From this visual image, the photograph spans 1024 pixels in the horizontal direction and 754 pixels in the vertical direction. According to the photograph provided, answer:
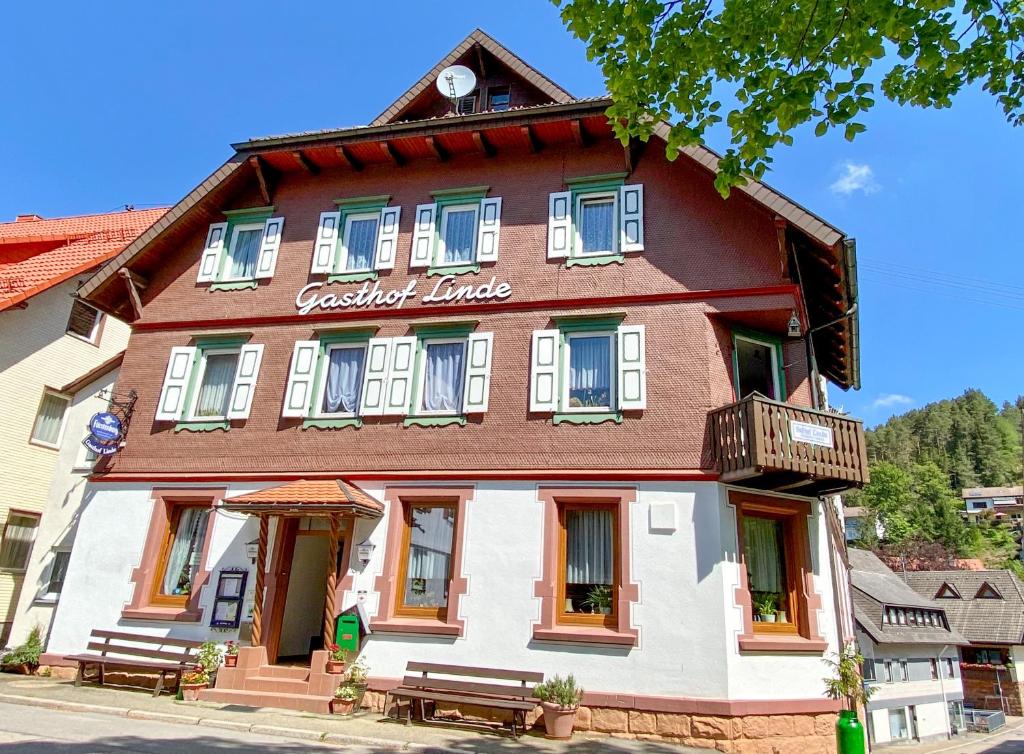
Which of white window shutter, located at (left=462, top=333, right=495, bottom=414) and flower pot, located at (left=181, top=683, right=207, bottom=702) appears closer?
flower pot, located at (left=181, top=683, right=207, bottom=702)

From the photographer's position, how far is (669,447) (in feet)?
38.9

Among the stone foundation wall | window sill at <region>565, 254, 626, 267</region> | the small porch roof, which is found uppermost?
window sill at <region>565, 254, 626, 267</region>

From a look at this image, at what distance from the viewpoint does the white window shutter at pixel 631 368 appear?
12.3m

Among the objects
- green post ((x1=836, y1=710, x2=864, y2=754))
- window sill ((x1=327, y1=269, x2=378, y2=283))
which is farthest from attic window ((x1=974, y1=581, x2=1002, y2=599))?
window sill ((x1=327, y1=269, x2=378, y2=283))

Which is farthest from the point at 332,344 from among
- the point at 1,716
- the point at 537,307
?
the point at 1,716

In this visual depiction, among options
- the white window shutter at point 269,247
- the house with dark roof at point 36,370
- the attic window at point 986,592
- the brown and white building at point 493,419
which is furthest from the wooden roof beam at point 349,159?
the attic window at point 986,592

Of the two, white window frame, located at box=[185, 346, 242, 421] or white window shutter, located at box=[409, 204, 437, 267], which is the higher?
white window shutter, located at box=[409, 204, 437, 267]

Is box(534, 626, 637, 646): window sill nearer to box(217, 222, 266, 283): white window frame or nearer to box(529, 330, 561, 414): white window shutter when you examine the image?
box(529, 330, 561, 414): white window shutter

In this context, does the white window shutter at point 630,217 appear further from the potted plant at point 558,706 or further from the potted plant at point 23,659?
the potted plant at point 23,659

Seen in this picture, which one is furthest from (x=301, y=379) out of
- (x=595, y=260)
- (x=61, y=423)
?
(x=61, y=423)

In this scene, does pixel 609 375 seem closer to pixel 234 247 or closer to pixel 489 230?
pixel 489 230

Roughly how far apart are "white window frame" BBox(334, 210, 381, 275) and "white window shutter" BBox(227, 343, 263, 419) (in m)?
2.36

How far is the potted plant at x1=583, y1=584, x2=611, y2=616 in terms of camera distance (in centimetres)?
1143

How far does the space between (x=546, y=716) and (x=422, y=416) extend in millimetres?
5646
